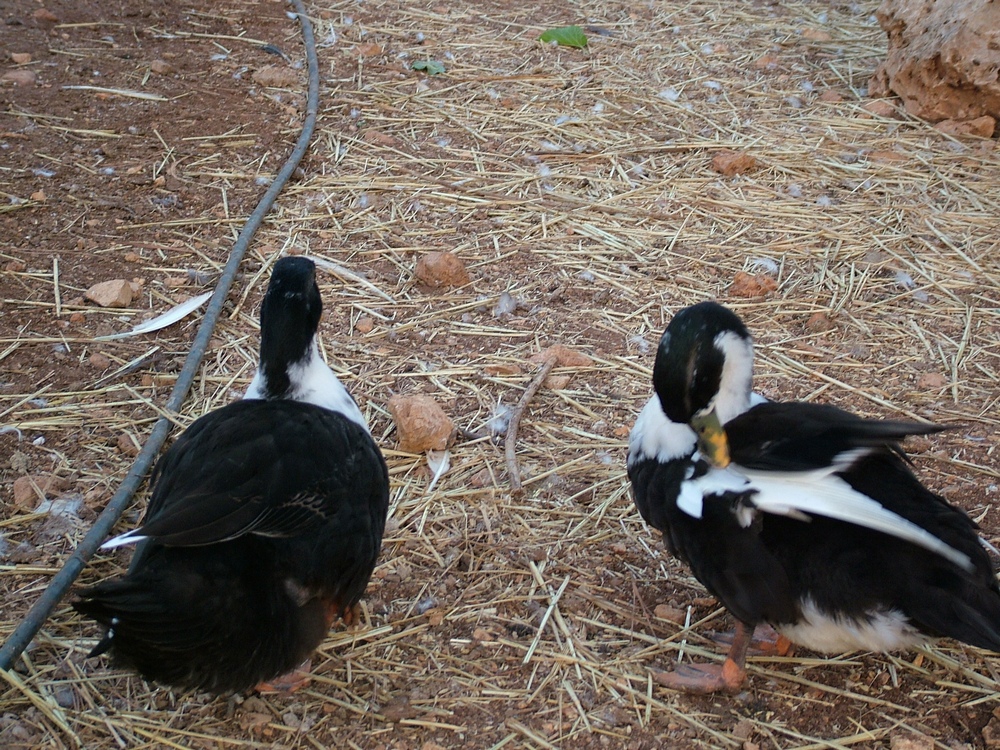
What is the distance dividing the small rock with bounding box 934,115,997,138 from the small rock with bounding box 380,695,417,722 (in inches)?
179

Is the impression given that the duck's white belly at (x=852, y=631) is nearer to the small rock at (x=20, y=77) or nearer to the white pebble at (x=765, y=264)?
the white pebble at (x=765, y=264)

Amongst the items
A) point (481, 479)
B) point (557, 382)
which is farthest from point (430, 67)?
point (481, 479)

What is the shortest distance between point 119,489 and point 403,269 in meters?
1.69

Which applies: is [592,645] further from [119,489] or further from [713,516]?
[119,489]

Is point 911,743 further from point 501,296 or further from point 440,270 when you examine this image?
point 440,270

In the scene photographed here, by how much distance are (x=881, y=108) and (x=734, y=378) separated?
11.7 feet

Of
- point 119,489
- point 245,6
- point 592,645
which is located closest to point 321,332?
point 119,489

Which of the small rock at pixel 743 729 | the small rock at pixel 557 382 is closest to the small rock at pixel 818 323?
the small rock at pixel 557 382

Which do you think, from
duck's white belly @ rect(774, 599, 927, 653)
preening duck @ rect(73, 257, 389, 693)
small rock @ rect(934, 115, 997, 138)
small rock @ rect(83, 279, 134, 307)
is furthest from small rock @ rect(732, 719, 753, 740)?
small rock @ rect(934, 115, 997, 138)

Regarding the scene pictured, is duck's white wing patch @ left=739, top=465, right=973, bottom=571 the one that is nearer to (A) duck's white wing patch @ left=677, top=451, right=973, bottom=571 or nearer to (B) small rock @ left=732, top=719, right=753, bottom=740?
(A) duck's white wing patch @ left=677, top=451, right=973, bottom=571

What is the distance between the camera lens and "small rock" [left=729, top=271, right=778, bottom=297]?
4.15m

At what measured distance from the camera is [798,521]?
8.08ft

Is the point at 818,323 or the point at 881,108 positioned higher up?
the point at 881,108

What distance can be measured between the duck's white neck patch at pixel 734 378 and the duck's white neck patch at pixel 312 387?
3.42 ft
